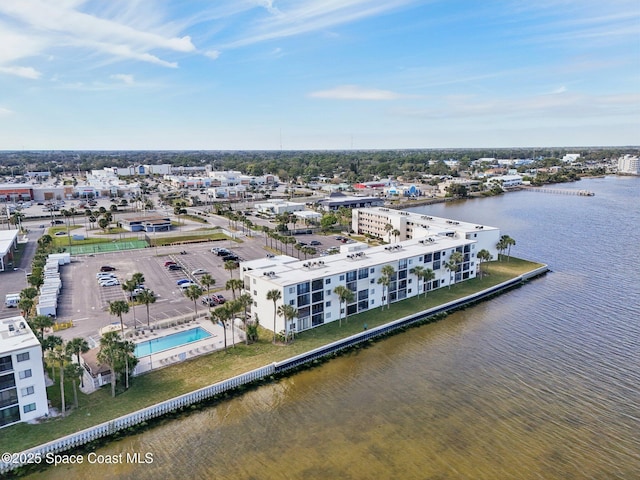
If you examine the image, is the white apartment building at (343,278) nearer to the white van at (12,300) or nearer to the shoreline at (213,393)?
the shoreline at (213,393)

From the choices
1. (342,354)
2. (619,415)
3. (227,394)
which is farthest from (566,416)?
(227,394)

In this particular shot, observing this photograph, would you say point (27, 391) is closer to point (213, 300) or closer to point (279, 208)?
point (213, 300)

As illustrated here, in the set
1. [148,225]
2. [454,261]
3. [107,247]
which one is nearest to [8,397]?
[454,261]

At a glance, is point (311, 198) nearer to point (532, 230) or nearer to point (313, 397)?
point (532, 230)

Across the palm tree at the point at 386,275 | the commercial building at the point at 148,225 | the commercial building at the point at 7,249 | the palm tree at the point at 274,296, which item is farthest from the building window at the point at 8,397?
the commercial building at the point at 148,225

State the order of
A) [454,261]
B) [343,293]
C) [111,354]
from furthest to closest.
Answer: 1. [454,261]
2. [343,293]
3. [111,354]

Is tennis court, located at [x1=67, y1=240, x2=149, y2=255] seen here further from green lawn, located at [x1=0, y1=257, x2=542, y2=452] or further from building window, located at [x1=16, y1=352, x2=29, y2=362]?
building window, located at [x1=16, y1=352, x2=29, y2=362]
